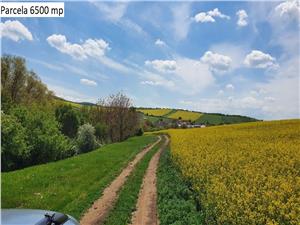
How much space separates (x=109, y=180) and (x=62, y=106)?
49.6 metres

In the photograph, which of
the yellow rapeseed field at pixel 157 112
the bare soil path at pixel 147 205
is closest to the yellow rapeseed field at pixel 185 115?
the yellow rapeseed field at pixel 157 112

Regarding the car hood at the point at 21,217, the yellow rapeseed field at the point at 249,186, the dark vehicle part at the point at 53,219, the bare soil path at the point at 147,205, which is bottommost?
the bare soil path at the point at 147,205

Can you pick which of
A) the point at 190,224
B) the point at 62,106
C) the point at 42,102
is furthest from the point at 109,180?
the point at 62,106

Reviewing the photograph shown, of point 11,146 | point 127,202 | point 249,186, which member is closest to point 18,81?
point 11,146

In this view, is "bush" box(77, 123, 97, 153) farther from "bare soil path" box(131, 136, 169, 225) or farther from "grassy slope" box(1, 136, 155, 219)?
"bare soil path" box(131, 136, 169, 225)

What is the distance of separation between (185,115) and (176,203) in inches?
6008

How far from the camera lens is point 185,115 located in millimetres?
167750

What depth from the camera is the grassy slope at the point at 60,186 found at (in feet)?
55.4

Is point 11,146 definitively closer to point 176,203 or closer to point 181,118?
point 176,203

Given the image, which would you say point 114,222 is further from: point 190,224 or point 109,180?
point 109,180

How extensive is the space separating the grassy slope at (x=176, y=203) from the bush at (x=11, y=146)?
1227 cm

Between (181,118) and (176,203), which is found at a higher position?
(181,118)

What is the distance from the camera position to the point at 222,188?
1278 centimetres

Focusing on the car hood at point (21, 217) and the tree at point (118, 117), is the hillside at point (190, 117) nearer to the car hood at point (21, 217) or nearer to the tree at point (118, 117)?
the tree at point (118, 117)
